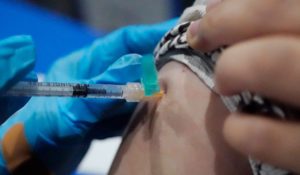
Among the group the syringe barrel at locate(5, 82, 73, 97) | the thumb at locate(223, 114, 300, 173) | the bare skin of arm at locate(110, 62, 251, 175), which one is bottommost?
the thumb at locate(223, 114, 300, 173)

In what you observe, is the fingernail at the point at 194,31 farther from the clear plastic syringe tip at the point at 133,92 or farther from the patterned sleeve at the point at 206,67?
the clear plastic syringe tip at the point at 133,92

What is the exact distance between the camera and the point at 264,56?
402mm

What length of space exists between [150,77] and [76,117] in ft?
0.60

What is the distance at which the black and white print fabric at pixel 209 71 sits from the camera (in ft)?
1.49

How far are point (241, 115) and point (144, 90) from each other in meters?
0.24

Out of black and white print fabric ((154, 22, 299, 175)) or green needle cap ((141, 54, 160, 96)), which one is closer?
black and white print fabric ((154, 22, 299, 175))

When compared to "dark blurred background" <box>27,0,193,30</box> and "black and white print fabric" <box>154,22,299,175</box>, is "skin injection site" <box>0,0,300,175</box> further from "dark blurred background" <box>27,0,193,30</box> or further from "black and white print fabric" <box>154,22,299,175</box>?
"dark blurred background" <box>27,0,193,30</box>

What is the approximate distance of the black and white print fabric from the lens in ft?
1.49

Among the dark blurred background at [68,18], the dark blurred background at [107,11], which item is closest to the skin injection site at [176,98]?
the dark blurred background at [68,18]

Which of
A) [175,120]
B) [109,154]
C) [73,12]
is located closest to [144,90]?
[175,120]

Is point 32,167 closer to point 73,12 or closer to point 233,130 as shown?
point 233,130

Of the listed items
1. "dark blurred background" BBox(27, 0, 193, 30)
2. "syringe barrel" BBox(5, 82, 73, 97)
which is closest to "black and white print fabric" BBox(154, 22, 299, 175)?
"syringe barrel" BBox(5, 82, 73, 97)

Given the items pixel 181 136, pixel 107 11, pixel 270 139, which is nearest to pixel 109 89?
pixel 181 136

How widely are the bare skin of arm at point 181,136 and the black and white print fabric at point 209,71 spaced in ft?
0.04
